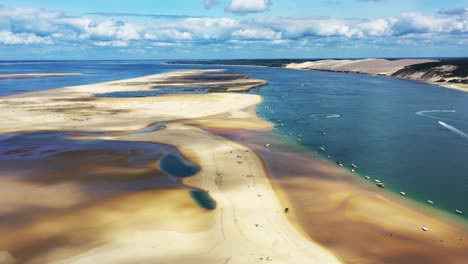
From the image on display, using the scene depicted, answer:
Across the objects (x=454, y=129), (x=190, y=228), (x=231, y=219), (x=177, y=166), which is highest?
(x=454, y=129)

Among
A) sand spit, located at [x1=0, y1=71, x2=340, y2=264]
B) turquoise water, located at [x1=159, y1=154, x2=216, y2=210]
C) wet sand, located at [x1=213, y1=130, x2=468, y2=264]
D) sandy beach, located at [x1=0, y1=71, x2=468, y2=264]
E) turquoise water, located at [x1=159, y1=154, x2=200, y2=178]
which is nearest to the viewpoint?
sand spit, located at [x1=0, y1=71, x2=340, y2=264]

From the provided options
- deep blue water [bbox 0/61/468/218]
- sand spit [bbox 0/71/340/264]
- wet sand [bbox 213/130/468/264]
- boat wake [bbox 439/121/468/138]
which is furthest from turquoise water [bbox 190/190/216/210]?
boat wake [bbox 439/121/468/138]

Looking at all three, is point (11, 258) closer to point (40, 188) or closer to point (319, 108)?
point (40, 188)

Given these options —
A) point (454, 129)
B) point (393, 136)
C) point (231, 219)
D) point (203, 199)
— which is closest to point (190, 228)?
point (231, 219)

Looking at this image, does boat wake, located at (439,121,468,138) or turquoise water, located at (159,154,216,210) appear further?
boat wake, located at (439,121,468,138)

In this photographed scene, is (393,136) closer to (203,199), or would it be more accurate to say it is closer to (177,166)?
(177,166)

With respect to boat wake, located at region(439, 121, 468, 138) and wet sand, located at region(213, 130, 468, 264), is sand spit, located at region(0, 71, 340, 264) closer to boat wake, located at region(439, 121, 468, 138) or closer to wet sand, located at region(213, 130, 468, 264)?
wet sand, located at region(213, 130, 468, 264)

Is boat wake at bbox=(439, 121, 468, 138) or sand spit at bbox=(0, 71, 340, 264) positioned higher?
boat wake at bbox=(439, 121, 468, 138)
